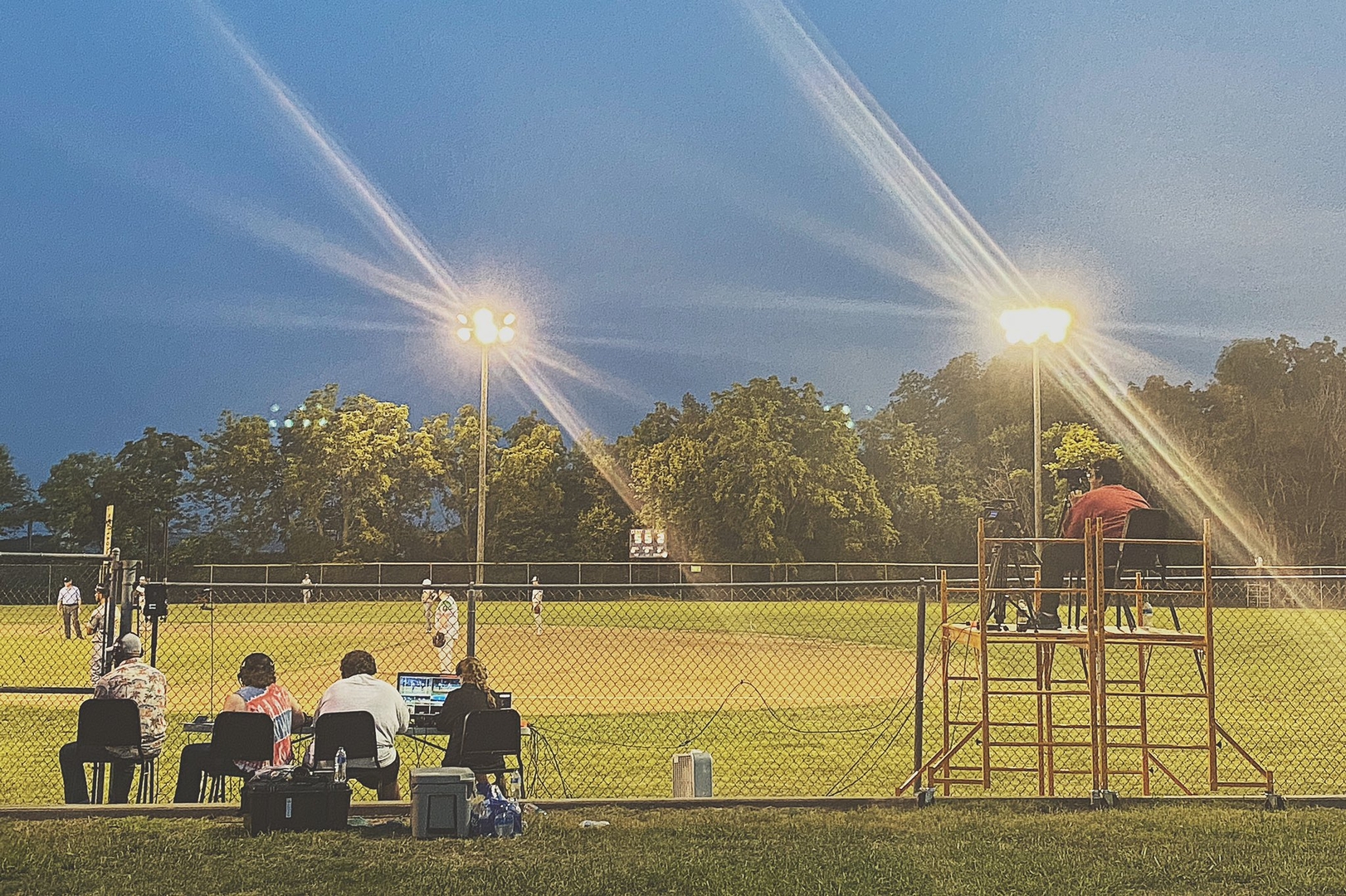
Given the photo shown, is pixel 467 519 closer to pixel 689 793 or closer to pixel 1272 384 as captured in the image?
pixel 1272 384

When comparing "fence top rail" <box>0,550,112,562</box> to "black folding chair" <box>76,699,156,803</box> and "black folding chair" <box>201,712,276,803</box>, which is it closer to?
"black folding chair" <box>76,699,156,803</box>

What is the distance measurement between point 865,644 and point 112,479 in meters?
52.5

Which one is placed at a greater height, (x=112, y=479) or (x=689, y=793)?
(x=112, y=479)

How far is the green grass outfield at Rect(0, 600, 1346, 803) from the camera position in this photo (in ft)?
40.9

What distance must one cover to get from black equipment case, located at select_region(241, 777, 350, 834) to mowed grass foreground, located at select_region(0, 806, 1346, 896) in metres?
0.14

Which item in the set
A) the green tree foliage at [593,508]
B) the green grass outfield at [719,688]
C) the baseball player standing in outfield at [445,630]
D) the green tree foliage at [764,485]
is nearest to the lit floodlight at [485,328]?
the green grass outfield at [719,688]

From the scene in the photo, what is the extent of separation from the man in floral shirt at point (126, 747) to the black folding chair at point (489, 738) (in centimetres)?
246

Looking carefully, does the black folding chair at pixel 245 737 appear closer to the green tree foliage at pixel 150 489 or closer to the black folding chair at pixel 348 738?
the black folding chair at pixel 348 738

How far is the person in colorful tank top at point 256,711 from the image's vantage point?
28.2 feet

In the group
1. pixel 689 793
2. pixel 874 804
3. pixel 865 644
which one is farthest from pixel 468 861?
pixel 865 644

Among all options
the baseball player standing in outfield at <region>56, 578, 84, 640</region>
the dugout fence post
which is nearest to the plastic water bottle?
the dugout fence post

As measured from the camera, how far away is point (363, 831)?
7.86 metres

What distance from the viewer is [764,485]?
194 ft

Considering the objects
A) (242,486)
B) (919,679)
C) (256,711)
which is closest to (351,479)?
(242,486)
